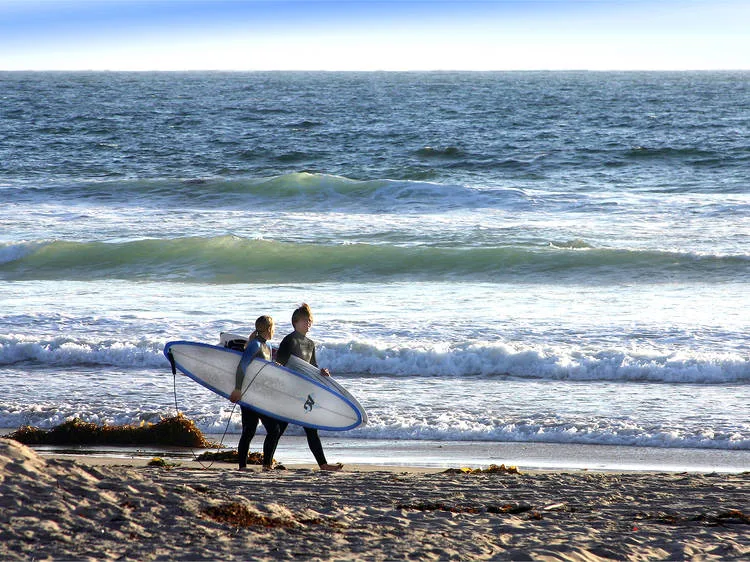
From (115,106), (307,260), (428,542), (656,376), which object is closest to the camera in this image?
(428,542)

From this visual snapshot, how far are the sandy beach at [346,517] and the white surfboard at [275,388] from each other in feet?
2.87

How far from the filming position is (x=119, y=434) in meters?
8.56

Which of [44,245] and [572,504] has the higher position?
[44,245]

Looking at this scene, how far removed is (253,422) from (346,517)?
2157 millimetres

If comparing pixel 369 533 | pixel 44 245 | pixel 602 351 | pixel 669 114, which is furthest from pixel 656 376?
pixel 669 114

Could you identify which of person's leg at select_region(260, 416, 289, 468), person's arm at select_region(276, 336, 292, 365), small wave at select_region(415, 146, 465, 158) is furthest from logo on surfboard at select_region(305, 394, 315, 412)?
small wave at select_region(415, 146, 465, 158)

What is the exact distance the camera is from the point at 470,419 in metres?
9.08

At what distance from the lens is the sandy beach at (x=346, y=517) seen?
461 cm

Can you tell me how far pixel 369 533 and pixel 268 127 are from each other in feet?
145

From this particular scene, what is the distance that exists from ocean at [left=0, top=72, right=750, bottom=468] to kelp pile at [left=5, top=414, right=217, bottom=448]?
21.9 inches

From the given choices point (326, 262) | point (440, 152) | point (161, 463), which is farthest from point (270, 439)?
point (440, 152)

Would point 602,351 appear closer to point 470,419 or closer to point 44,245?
point 470,419

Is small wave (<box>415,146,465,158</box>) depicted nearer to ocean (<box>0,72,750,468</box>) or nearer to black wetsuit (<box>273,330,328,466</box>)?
ocean (<box>0,72,750,468</box>)

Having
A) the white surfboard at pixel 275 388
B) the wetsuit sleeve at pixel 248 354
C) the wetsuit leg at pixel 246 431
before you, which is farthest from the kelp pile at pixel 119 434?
the wetsuit sleeve at pixel 248 354
